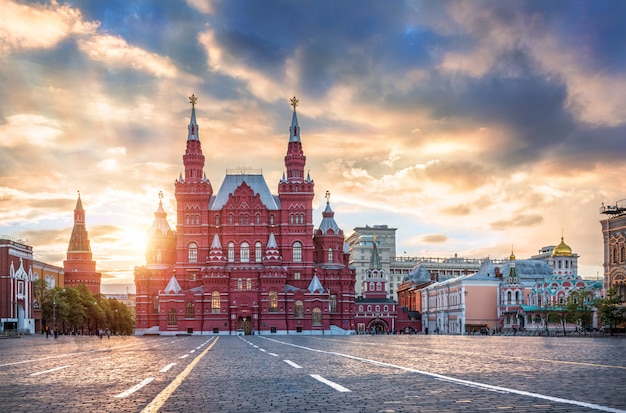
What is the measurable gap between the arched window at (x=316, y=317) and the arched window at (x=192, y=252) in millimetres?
20707

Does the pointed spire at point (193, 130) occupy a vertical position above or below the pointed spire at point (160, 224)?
above

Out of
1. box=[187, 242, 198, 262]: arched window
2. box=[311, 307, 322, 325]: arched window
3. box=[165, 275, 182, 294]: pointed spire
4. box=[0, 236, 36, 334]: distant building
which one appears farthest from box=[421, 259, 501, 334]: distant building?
box=[0, 236, 36, 334]: distant building

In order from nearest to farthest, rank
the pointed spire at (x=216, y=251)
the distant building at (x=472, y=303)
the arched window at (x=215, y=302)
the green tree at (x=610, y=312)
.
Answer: the green tree at (x=610, y=312) < the arched window at (x=215, y=302) < the pointed spire at (x=216, y=251) < the distant building at (x=472, y=303)

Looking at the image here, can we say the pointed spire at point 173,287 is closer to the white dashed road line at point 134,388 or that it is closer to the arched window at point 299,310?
the arched window at point 299,310

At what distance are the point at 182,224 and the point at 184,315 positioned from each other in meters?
14.7

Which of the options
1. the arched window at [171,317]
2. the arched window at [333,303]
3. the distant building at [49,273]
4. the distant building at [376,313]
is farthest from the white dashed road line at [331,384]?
the distant building at [49,273]

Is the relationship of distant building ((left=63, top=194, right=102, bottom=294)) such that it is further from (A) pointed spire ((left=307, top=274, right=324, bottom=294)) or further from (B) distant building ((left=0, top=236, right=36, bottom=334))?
(A) pointed spire ((left=307, top=274, right=324, bottom=294))

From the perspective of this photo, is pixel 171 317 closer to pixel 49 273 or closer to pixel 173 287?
pixel 173 287

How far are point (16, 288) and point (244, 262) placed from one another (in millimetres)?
37414

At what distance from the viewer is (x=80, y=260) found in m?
188

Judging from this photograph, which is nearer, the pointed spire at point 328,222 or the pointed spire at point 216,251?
the pointed spire at point 216,251

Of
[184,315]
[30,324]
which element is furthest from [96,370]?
[30,324]

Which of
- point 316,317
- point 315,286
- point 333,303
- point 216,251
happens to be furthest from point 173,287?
point 333,303

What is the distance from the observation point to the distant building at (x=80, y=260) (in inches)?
7293
